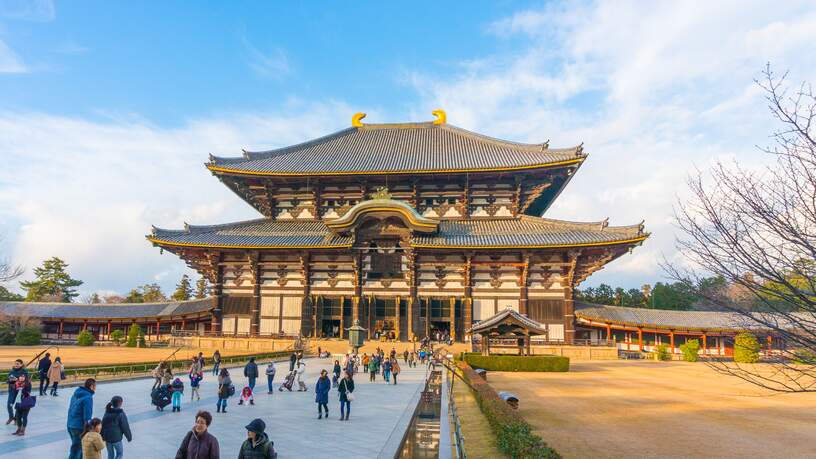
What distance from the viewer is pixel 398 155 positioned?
45500 mm

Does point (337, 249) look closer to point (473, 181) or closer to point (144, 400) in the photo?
point (473, 181)

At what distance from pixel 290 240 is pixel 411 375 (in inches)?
690

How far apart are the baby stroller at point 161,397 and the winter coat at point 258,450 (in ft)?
33.2

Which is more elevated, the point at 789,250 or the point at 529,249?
the point at 529,249

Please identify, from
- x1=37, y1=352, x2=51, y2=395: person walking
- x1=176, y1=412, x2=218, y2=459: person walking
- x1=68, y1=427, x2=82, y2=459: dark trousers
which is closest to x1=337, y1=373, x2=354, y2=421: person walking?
x1=68, y1=427, x2=82, y2=459: dark trousers

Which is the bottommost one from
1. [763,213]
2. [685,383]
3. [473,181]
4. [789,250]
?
[685,383]

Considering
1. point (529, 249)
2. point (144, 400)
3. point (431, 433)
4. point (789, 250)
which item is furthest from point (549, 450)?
point (529, 249)

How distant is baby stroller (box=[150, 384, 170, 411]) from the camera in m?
14.4

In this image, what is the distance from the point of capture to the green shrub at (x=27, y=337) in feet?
147

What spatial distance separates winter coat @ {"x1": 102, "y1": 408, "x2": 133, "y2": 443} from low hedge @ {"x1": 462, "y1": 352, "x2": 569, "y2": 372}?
22.4 m

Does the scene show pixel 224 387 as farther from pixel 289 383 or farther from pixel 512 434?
pixel 512 434

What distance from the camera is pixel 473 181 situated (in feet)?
136

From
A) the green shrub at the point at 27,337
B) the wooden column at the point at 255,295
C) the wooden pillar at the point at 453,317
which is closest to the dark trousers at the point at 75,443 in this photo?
the wooden pillar at the point at 453,317

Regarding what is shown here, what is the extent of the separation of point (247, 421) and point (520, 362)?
61.1ft
